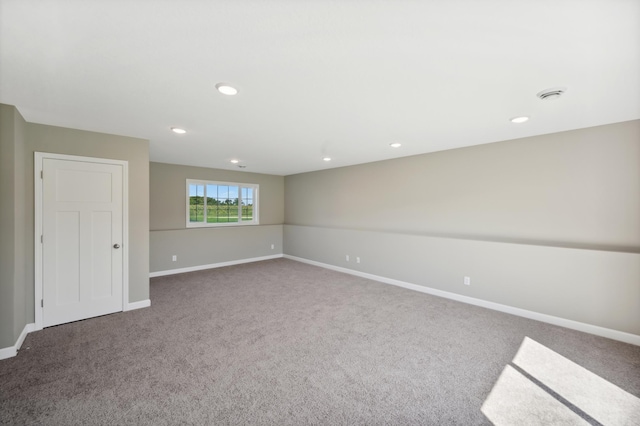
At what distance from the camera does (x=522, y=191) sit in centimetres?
360

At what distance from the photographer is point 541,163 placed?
136 inches

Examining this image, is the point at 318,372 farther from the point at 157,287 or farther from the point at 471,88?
the point at 157,287

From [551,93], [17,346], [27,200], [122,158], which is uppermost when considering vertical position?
[551,93]

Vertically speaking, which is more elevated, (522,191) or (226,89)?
(226,89)

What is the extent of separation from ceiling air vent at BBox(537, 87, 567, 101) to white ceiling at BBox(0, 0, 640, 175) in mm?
57

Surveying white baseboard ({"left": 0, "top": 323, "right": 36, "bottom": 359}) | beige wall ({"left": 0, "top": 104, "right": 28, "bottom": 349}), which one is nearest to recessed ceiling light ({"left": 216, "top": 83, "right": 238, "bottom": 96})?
beige wall ({"left": 0, "top": 104, "right": 28, "bottom": 349})

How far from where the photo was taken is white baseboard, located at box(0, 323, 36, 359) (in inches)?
Result: 97.3

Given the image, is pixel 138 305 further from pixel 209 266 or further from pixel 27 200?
pixel 209 266

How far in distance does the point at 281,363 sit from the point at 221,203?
5016 millimetres

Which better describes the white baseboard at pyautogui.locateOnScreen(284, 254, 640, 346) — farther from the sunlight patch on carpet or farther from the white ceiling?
the white ceiling

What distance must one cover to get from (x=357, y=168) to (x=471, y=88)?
368cm

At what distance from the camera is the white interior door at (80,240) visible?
3070mm

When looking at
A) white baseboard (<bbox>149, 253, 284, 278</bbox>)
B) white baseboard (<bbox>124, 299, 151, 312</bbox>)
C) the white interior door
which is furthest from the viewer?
white baseboard (<bbox>149, 253, 284, 278</bbox>)

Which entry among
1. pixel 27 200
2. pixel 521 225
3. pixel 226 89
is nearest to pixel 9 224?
pixel 27 200
